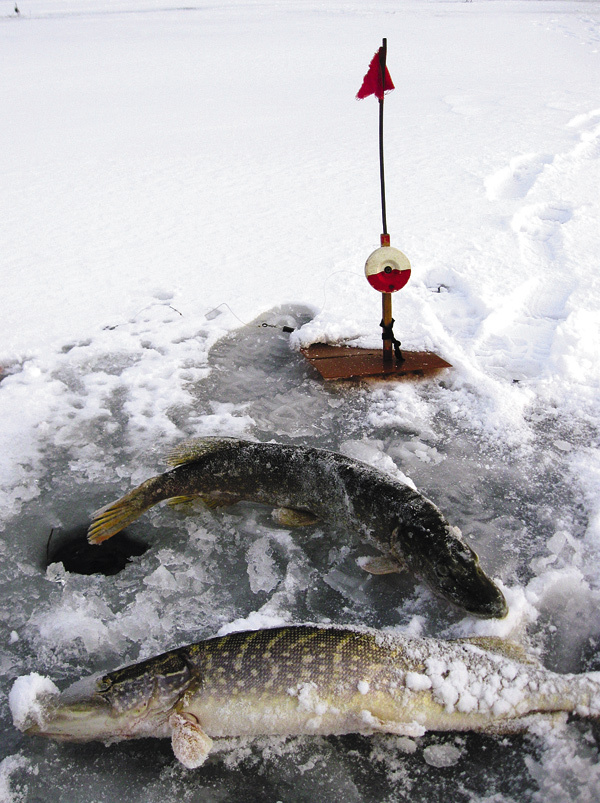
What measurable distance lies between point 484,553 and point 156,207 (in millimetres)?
5693

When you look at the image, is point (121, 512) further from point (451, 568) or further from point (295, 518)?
point (451, 568)

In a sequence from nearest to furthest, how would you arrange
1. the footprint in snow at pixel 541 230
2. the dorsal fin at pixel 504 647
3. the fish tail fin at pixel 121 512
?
1. the dorsal fin at pixel 504 647
2. the fish tail fin at pixel 121 512
3. the footprint in snow at pixel 541 230

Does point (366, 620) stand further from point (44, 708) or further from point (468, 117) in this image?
point (468, 117)

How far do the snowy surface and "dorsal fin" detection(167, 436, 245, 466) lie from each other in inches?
10.2

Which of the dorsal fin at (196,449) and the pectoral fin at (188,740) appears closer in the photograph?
the pectoral fin at (188,740)

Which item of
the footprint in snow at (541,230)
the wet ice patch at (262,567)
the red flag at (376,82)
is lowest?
the wet ice patch at (262,567)

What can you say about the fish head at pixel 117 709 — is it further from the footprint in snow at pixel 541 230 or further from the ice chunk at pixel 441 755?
the footprint in snow at pixel 541 230

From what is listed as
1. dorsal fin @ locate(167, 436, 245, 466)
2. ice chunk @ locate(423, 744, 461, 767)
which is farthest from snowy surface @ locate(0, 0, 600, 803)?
dorsal fin @ locate(167, 436, 245, 466)

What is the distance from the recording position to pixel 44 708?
2152 millimetres

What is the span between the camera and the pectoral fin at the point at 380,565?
272cm

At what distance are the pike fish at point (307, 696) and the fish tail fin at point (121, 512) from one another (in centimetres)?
86

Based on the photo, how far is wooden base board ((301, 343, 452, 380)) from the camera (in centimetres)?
418

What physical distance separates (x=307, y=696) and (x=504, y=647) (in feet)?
2.52

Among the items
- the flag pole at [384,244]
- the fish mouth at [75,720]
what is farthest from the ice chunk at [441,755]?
the flag pole at [384,244]
